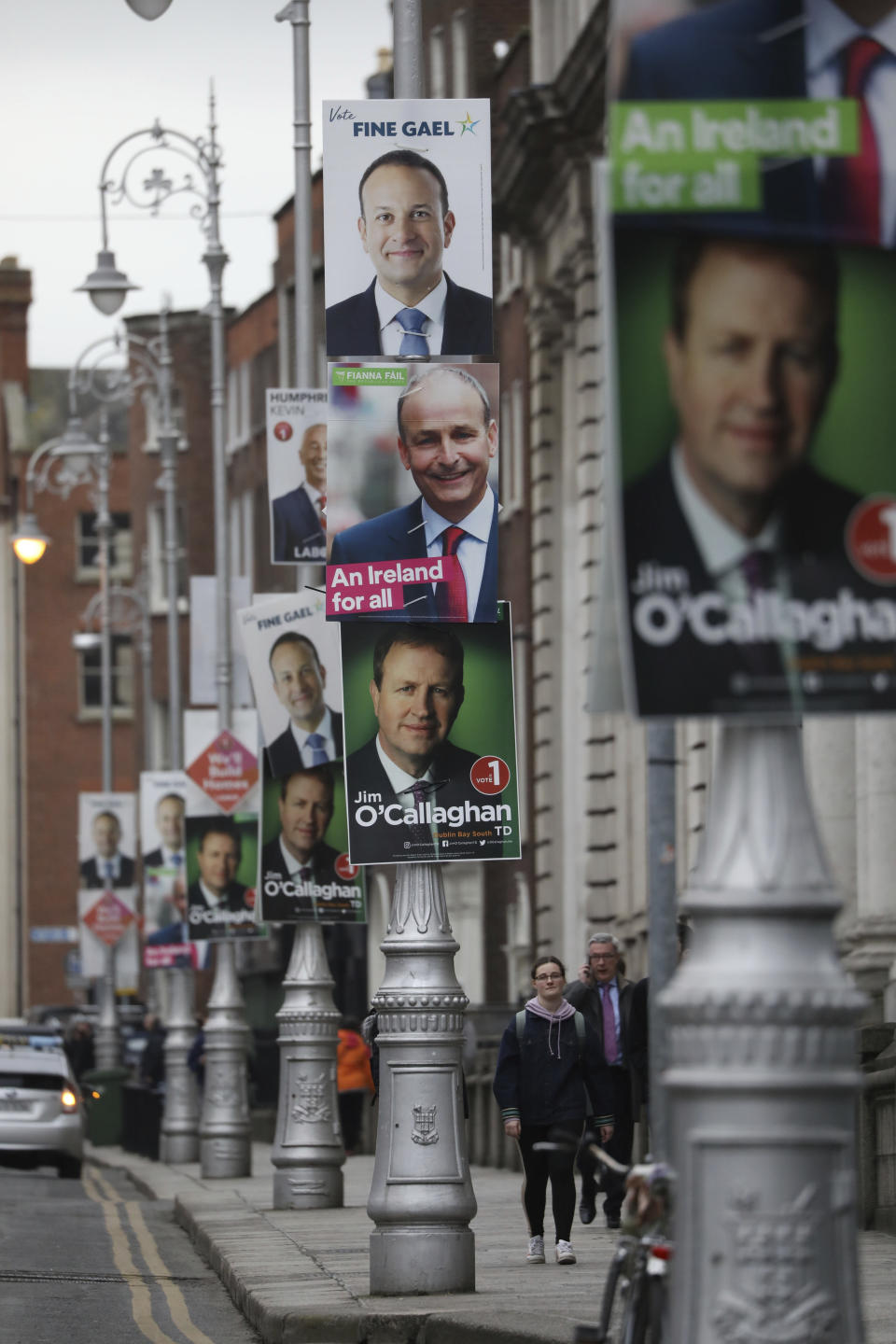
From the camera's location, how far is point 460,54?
43.4 meters

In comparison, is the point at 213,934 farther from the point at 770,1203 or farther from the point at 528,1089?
the point at 770,1203

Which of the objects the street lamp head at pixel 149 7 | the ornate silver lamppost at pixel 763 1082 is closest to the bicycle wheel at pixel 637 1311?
the ornate silver lamppost at pixel 763 1082

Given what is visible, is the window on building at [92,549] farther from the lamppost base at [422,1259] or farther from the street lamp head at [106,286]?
the lamppost base at [422,1259]

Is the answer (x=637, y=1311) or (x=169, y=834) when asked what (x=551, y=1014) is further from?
(x=169, y=834)

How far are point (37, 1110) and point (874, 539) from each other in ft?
84.6

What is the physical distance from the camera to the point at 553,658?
3756 cm

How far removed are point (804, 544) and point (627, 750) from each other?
26545mm

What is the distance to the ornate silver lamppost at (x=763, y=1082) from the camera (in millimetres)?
5973

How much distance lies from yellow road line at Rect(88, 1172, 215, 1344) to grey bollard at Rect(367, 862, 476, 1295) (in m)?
1.03

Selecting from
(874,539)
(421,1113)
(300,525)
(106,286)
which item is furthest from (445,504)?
(106,286)

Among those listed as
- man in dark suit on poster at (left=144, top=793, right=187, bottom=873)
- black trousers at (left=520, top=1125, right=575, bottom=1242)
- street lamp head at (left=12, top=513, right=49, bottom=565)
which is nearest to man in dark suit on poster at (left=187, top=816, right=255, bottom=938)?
man in dark suit on poster at (left=144, top=793, right=187, bottom=873)

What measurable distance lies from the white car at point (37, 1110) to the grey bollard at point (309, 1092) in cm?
941

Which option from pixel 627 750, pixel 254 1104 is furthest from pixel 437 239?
pixel 254 1104

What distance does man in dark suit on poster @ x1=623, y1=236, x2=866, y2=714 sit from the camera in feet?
20.1
